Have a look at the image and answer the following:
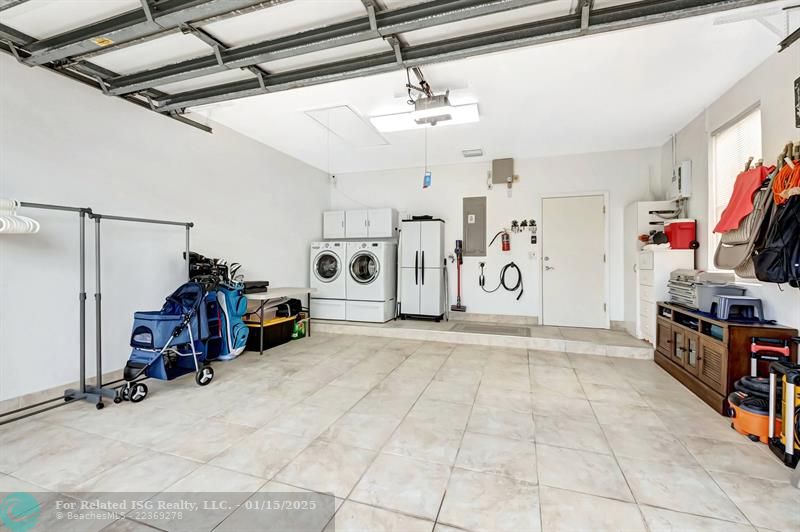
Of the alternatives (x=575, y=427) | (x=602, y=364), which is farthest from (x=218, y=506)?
(x=602, y=364)

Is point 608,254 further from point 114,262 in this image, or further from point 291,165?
point 114,262

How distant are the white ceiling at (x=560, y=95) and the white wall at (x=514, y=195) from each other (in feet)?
1.03

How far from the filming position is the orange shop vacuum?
216cm

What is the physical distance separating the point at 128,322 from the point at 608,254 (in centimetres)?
640

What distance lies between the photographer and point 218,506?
5.16 feet

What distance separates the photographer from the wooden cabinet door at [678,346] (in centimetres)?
323

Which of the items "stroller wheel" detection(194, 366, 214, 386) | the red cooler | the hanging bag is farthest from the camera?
the red cooler

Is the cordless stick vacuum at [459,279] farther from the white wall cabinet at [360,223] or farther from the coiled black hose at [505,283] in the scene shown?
the white wall cabinet at [360,223]

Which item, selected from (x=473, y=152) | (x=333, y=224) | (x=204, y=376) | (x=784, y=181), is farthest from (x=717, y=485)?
(x=333, y=224)

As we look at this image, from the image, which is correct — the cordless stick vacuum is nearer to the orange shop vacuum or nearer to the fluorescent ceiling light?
the fluorescent ceiling light

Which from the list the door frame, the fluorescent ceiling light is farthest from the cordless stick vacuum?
the fluorescent ceiling light

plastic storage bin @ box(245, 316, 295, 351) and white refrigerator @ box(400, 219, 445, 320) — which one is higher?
white refrigerator @ box(400, 219, 445, 320)

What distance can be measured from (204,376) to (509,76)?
13.4 ft

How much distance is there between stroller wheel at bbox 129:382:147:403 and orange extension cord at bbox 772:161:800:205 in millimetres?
5018
